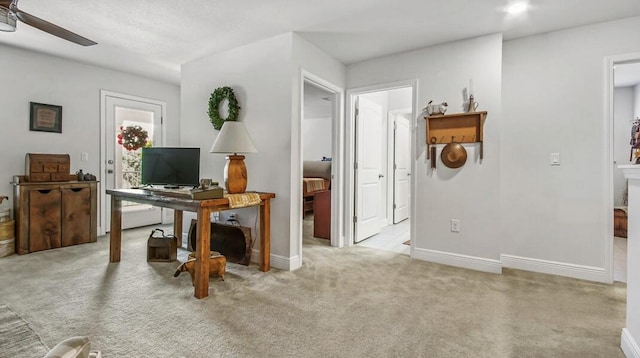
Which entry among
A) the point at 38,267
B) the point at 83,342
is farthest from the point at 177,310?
the point at 38,267

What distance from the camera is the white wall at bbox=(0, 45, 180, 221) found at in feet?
11.8

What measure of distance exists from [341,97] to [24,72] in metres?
3.71

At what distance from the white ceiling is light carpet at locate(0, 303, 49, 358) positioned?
93.8 inches

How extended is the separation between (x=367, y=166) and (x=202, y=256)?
258 centimetres

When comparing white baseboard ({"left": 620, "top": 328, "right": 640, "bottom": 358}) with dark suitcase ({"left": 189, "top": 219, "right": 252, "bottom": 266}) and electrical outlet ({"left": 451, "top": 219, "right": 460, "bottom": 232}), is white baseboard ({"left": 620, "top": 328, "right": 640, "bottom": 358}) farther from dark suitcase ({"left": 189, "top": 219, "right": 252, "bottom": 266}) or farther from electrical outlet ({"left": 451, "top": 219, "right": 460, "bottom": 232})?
dark suitcase ({"left": 189, "top": 219, "right": 252, "bottom": 266})

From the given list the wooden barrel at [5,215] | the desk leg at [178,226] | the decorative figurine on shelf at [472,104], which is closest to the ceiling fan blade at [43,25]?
the desk leg at [178,226]

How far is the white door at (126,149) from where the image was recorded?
450 cm

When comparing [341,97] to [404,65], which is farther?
[341,97]

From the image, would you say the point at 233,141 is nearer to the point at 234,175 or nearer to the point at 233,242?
the point at 234,175

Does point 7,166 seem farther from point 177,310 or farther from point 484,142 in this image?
point 484,142

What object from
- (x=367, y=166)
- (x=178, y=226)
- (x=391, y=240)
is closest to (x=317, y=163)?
(x=367, y=166)

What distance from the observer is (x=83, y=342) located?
70 centimetres

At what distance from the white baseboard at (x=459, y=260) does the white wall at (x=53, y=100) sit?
4.35m

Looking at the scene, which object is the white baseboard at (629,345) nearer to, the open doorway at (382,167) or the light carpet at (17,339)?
the open doorway at (382,167)
